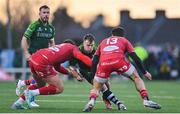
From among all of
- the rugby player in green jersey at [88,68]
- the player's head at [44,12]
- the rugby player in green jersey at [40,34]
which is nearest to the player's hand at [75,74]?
the rugby player in green jersey at [88,68]

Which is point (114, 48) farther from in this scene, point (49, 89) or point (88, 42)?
point (49, 89)

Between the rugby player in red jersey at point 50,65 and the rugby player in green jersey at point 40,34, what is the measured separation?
96cm

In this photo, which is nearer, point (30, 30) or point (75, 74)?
point (75, 74)

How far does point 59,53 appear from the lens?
53.1 feet

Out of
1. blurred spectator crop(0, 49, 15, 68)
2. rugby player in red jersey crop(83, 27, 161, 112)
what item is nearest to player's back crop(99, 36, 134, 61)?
rugby player in red jersey crop(83, 27, 161, 112)

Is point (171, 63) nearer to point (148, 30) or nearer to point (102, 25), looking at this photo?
point (148, 30)

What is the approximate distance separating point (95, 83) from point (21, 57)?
1056 inches

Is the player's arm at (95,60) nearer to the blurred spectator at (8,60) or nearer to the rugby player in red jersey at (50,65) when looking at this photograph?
the rugby player in red jersey at (50,65)

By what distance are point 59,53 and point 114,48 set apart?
1101 mm

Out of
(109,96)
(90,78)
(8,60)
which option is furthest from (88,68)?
(8,60)

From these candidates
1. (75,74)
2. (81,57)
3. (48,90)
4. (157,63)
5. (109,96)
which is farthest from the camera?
(157,63)

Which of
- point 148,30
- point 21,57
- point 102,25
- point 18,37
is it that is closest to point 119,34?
point 21,57

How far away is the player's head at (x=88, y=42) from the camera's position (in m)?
16.3

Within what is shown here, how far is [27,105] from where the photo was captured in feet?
57.2
